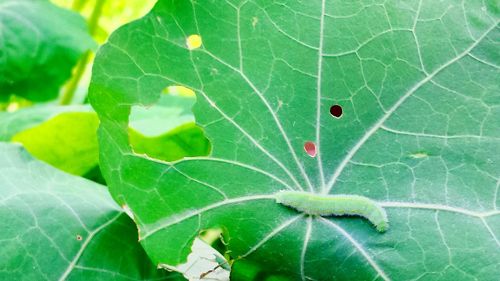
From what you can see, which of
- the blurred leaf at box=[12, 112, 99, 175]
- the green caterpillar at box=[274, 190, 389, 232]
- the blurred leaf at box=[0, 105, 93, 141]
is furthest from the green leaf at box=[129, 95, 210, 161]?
the green caterpillar at box=[274, 190, 389, 232]

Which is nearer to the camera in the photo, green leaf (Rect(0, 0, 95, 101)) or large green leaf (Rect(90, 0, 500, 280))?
large green leaf (Rect(90, 0, 500, 280))

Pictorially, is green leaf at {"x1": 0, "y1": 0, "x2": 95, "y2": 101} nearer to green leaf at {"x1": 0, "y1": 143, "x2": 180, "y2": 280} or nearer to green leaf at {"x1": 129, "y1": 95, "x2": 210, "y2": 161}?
green leaf at {"x1": 129, "y1": 95, "x2": 210, "y2": 161}

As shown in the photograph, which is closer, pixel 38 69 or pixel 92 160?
pixel 92 160

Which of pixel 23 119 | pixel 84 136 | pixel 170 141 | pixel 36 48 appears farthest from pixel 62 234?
pixel 36 48

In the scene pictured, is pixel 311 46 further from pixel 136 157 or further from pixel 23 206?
pixel 23 206

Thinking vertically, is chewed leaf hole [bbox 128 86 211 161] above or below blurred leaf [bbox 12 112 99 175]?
above

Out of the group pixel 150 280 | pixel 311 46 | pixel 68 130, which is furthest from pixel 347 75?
pixel 68 130
